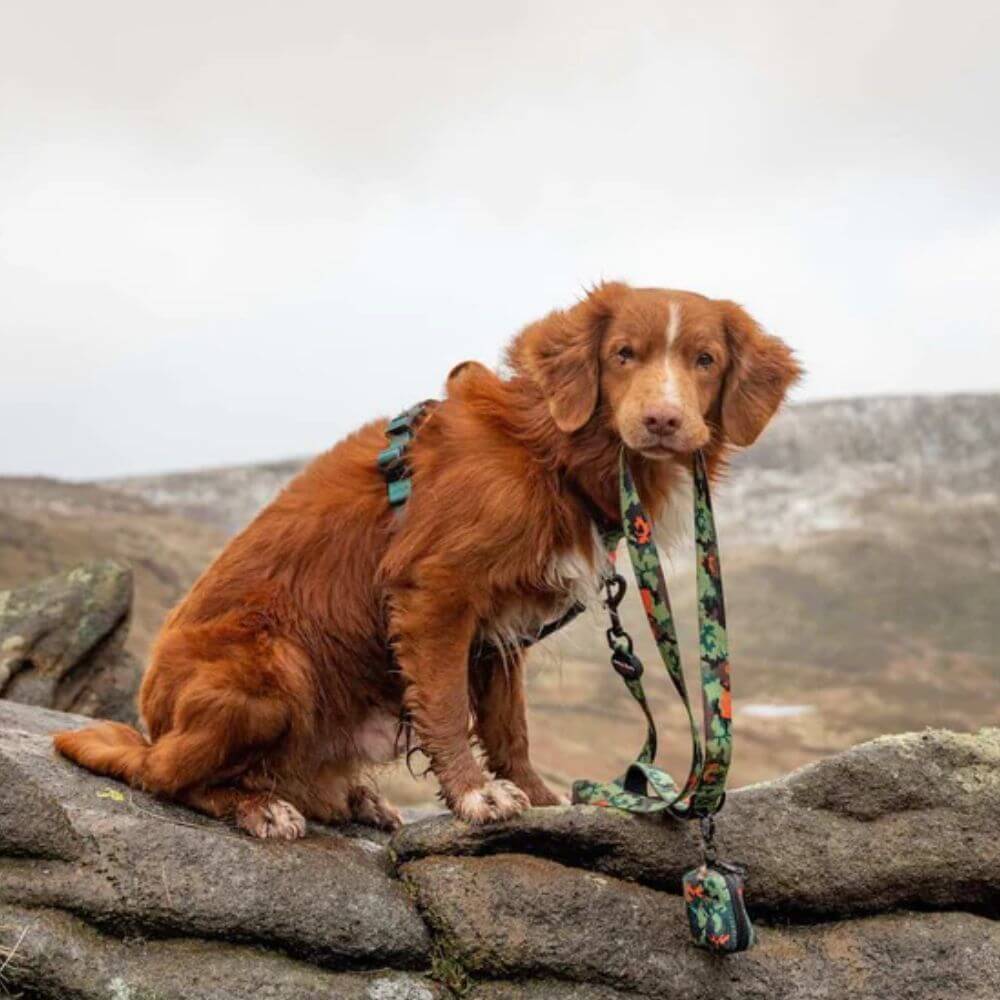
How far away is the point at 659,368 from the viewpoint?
445 cm

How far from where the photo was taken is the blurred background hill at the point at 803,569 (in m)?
24.3

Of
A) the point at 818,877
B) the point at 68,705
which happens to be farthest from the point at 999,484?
the point at 818,877

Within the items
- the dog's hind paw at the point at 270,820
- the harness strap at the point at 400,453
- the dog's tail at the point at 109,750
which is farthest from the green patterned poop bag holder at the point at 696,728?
the dog's tail at the point at 109,750

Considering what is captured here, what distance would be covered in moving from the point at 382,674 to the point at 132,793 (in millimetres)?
1067

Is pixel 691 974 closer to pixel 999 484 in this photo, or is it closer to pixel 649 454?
pixel 649 454

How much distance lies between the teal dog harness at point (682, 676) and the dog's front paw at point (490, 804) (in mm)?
312

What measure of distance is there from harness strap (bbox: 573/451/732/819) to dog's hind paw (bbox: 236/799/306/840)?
44.1 inches

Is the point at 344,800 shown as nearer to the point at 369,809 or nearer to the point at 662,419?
the point at 369,809

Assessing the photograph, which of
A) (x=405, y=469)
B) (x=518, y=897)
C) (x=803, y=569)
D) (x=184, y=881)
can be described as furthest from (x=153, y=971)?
(x=803, y=569)

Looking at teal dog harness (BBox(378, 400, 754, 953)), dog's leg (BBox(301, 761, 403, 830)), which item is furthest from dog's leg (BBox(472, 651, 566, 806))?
dog's leg (BBox(301, 761, 403, 830))

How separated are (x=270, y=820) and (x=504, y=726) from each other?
1.08 meters

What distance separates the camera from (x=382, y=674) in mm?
4902

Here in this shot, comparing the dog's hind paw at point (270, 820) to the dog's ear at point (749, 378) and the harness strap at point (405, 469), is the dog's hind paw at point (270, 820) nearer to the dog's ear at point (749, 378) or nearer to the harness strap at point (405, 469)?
the harness strap at point (405, 469)

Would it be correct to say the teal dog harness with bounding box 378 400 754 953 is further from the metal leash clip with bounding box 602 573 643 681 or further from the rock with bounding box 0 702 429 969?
the rock with bounding box 0 702 429 969
